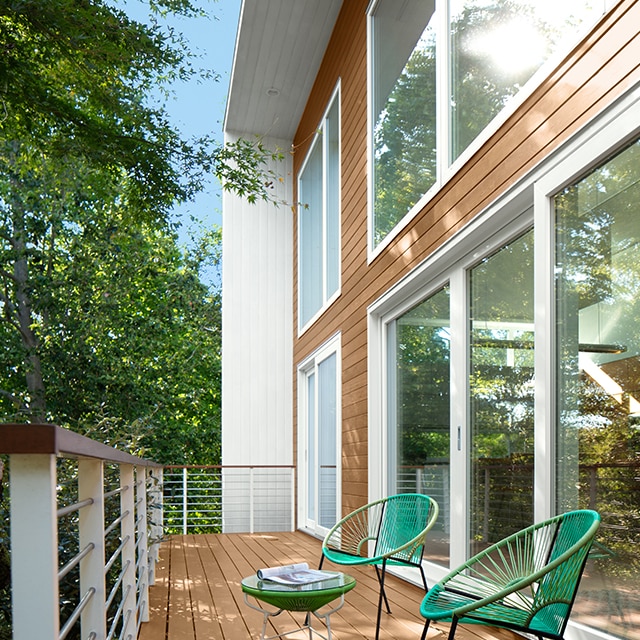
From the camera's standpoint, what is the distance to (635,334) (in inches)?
92.4

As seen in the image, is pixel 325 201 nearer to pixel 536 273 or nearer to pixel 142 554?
pixel 142 554

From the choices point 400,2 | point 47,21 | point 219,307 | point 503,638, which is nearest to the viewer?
point 503,638

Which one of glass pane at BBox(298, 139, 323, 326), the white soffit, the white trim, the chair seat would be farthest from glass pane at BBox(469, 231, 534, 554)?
the white soffit

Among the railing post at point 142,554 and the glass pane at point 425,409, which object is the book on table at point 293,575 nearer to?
the railing post at point 142,554

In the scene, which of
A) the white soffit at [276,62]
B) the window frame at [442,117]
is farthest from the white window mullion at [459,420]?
the white soffit at [276,62]

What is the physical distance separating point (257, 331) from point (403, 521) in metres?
5.80

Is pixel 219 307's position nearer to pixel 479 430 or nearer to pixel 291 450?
pixel 291 450

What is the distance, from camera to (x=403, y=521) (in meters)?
3.80

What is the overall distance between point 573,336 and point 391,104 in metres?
2.79

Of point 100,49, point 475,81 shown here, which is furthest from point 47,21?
point 475,81

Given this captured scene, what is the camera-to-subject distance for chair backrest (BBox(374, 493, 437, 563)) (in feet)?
Answer: 12.1

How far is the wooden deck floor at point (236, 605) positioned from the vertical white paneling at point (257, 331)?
2.82 m

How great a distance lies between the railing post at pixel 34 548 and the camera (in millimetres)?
1004

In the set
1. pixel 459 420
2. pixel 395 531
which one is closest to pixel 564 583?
pixel 459 420
